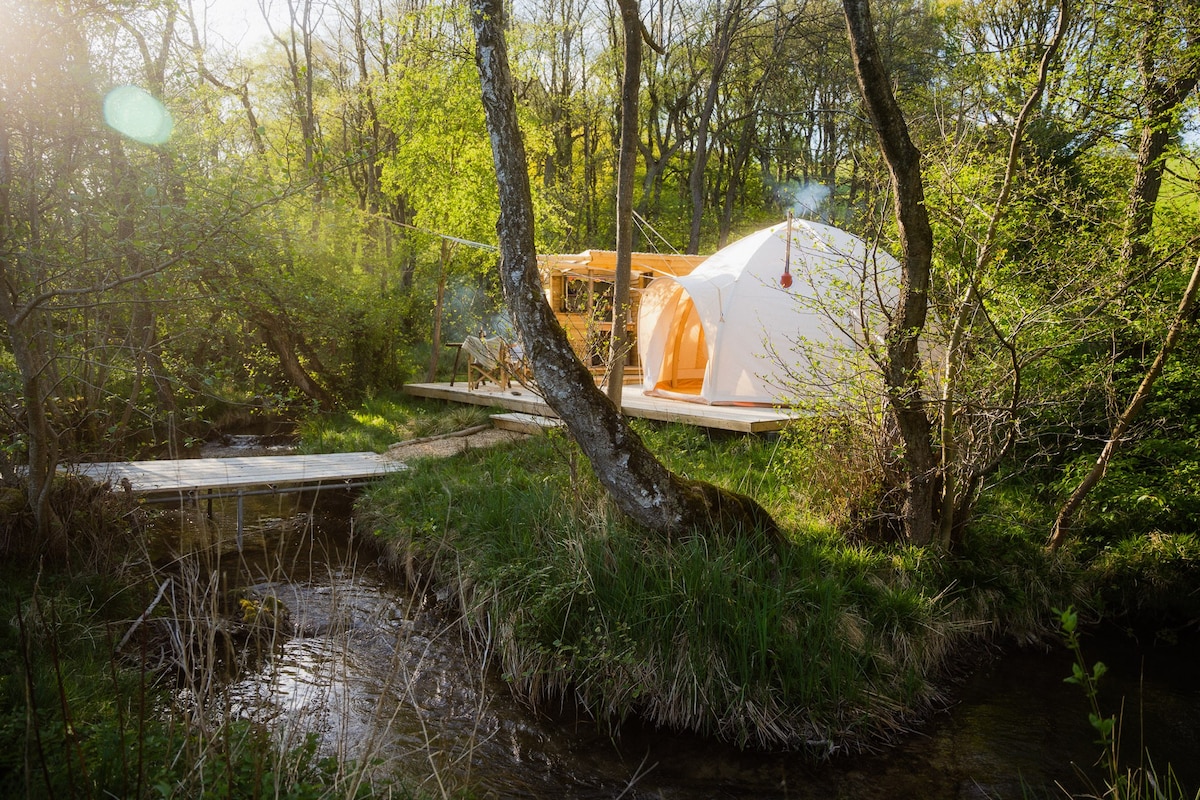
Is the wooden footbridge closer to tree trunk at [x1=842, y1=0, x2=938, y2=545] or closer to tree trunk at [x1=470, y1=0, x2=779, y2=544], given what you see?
tree trunk at [x1=470, y1=0, x2=779, y2=544]

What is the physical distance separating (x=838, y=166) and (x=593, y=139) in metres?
7.17

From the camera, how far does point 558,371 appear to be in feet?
15.9

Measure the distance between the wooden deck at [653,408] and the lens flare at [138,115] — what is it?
3.38 meters

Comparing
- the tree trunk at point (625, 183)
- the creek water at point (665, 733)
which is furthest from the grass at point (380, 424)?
the creek water at point (665, 733)

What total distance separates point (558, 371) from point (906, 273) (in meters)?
2.22

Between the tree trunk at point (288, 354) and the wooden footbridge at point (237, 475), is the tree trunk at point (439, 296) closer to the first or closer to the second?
the tree trunk at point (288, 354)

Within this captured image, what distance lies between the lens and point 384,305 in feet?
38.7

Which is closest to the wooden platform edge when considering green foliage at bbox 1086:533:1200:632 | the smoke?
green foliage at bbox 1086:533:1200:632

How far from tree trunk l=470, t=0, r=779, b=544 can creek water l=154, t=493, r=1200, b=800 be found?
1.31 m

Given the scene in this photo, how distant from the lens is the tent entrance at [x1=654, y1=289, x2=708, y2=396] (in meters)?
10.8

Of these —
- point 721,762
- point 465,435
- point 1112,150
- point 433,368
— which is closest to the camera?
point 721,762

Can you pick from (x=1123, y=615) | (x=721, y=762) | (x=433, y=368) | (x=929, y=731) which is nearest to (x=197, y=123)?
(x=433, y=368)

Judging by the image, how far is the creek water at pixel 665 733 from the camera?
3570 millimetres

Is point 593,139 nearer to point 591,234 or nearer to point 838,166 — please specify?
point 591,234
